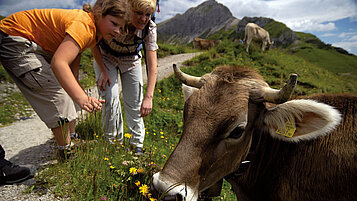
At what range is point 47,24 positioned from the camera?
2383 mm

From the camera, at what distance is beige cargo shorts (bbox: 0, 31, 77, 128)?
231 cm

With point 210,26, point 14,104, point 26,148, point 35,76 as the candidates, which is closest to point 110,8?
point 35,76

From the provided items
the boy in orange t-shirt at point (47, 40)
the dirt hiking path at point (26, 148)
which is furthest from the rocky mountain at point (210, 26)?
the boy in orange t-shirt at point (47, 40)

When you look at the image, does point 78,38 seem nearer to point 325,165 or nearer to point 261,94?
point 261,94

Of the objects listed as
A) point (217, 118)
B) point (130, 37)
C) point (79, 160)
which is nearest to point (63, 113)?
point (79, 160)

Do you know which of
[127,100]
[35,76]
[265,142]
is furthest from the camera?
[127,100]

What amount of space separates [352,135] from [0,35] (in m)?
4.25

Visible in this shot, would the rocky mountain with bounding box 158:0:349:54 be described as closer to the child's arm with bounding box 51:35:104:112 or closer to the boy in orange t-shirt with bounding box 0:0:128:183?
the boy in orange t-shirt with bounding box 0:0:128:183

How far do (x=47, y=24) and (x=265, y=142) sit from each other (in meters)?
3.17

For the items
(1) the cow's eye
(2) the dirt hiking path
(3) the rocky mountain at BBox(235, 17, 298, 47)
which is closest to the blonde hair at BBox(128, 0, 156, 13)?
(2) the dirt hiking path

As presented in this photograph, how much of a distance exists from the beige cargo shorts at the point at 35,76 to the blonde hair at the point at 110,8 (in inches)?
36.5

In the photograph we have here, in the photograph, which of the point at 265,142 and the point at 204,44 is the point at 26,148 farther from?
the point at 204,44

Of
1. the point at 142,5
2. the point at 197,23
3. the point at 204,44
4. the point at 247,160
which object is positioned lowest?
the point at 247,160

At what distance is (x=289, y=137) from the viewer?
1.98 meters
